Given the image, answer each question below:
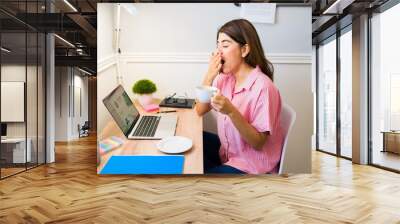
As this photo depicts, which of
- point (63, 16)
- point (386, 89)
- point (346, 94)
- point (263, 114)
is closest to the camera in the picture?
point (263, 114)

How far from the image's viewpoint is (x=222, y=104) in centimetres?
480

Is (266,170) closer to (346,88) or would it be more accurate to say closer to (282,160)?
(282,160)

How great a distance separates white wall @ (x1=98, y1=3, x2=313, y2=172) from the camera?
493cm

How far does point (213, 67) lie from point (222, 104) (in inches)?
20.0

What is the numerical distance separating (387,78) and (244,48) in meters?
2.95

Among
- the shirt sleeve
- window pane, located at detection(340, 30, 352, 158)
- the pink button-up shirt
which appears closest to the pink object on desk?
the pink button-up shirt

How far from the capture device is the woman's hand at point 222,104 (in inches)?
189

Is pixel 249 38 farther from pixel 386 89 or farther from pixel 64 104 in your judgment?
pixel 64 104

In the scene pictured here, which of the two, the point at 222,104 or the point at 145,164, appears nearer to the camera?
the point at 222,104

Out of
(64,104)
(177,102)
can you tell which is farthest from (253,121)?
(64,104)

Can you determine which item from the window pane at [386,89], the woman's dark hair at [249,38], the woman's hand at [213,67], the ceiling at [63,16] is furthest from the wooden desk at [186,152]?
the window pane at [386,89]

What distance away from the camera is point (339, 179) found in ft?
17.4

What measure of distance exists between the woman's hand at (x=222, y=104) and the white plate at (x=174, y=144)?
56cm

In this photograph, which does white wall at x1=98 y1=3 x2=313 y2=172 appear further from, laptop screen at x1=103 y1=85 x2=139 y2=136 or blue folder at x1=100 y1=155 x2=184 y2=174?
blue folder at x1=100 y1=155 x2=184 y2=174
